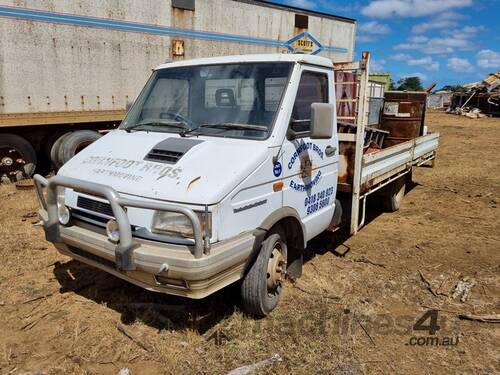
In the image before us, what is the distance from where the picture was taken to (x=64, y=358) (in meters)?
3.17

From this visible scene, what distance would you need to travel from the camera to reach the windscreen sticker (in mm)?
3156

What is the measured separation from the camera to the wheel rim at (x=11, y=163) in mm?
8125

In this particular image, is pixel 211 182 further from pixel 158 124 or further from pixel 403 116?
pixel 403 116

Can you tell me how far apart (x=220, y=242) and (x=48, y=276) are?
2.51 m

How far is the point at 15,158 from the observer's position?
8.31 meters

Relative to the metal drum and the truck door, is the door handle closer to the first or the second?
the truck door

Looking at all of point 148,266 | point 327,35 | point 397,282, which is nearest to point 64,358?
point 148,266

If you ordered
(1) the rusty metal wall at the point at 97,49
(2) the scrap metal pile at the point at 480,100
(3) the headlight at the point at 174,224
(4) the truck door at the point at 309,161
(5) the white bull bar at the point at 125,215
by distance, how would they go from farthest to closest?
(2) the scrap metal pile at the point at 480,100
(1) the rusty metal wall at the point at 97,49
(4) the truck door at the point at 309,161
(3) the headlight at the point at 174,224
(5) the white bull bar at the point at 125,215

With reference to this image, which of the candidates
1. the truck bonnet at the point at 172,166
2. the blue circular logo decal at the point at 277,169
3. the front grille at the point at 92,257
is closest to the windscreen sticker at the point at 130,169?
the truck bonnet at the point at 172,166

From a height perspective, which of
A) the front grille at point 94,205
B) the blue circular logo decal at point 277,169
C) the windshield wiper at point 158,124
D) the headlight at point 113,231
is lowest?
the headlight at point 113,231

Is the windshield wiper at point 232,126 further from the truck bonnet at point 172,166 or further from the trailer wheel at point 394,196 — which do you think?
the trailer wheel at point 394,196

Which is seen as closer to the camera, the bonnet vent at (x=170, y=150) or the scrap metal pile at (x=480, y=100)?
the bonnet vent at (x=170, y=150)

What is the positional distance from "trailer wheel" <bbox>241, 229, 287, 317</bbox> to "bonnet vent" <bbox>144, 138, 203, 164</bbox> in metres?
0.99

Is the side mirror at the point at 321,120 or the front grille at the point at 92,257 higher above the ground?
the side mirror at the point at 321,120
